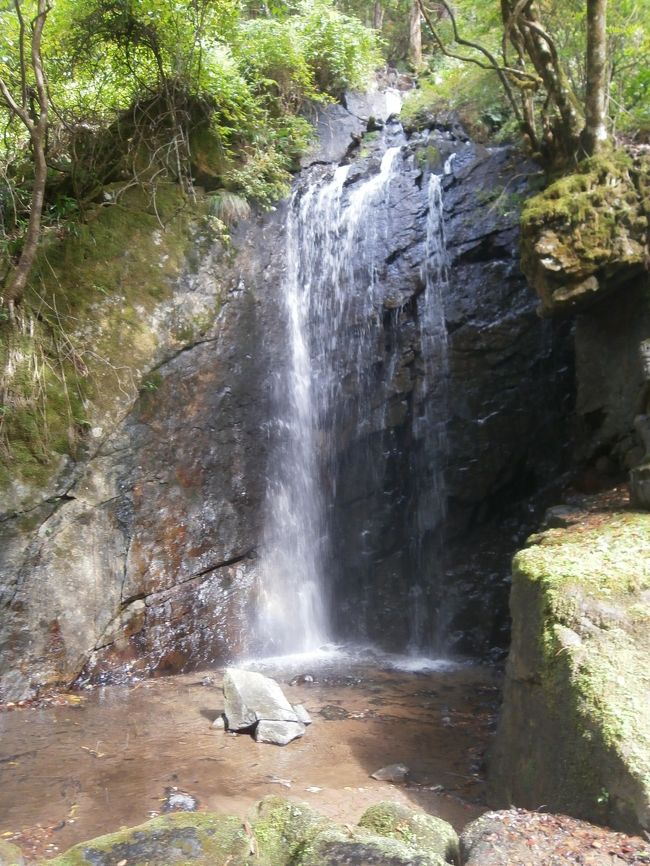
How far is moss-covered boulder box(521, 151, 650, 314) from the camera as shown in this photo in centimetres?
579

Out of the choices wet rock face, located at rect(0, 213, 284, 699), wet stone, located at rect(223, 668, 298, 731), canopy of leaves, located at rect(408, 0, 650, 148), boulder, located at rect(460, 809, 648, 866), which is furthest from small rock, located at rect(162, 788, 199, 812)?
canopy of leaves, located at rect(408, 0, 650, 148)

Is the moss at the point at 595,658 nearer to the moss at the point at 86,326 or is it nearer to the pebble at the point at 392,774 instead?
the pebble at the point at 392,774

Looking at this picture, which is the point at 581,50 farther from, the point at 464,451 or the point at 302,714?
the point at 302,714

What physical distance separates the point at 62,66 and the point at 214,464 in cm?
511

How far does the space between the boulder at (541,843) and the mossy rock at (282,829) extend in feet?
2.18

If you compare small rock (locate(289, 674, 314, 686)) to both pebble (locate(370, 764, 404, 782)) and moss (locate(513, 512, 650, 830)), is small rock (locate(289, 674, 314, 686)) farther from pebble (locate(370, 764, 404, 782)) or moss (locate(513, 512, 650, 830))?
moss (locate(513, 512, 650, 830))

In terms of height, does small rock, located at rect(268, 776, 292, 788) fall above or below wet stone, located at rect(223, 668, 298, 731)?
below

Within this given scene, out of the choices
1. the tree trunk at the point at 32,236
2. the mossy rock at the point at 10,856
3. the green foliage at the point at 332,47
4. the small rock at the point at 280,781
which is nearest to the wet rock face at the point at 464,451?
the small rock at the point at 280,781

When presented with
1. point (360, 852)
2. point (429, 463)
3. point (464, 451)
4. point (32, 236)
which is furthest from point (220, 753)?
point (32, 236)

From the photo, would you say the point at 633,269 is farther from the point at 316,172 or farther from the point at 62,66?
the point at 62,66

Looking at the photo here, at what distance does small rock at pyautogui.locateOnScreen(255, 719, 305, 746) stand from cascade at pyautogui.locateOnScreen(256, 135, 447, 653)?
7.77 ft

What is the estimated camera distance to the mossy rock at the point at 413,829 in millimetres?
2984

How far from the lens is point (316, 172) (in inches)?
394

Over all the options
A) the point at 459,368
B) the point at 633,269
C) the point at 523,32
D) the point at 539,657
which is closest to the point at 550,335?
the point at 459,368
